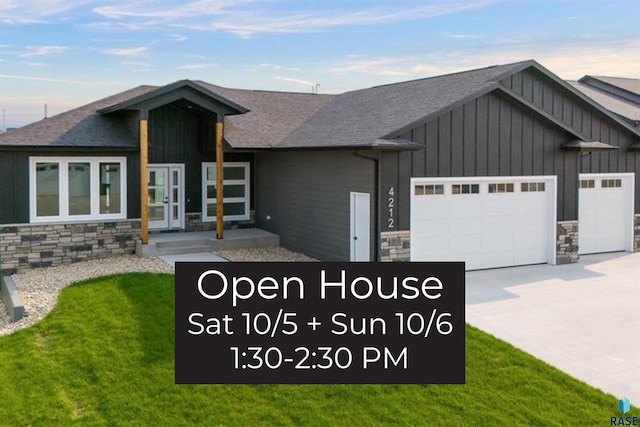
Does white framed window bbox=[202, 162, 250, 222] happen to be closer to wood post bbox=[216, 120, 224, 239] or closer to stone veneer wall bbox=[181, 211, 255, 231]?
stone veneer wall bbox=[181, 211, 255, 231]

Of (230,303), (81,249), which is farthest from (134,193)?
(230,303)

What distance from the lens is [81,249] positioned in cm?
1423

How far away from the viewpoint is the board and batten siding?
14188mm

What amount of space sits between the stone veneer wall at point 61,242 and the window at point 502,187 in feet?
26.1

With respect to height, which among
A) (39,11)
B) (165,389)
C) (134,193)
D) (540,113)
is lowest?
(165,389)

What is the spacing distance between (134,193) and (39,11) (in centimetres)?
442

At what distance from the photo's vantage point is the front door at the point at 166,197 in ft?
52.7

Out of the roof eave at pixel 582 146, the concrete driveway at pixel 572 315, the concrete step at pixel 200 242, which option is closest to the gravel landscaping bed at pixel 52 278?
the concrete step at pixel 200 242

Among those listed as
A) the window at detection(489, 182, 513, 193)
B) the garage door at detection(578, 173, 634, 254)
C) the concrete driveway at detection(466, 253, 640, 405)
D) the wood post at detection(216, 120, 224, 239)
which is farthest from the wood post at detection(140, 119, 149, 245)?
the garage door at detection(578, 173, 634, 254)

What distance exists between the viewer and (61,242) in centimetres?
1402

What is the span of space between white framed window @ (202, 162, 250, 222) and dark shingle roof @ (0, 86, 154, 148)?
8.20ft

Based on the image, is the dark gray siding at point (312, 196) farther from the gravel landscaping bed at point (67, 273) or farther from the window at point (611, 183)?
the window at point (611, 183)

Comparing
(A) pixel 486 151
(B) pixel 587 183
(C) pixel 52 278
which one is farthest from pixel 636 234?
(C) pixel 52 278

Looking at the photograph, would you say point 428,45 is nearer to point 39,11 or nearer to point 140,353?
point 39,11
